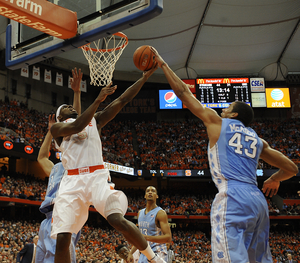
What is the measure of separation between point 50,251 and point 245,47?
2387 centimetres

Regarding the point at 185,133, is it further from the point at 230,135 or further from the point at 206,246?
the point at 230,135

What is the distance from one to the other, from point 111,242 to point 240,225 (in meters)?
16.7

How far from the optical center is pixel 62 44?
561cm

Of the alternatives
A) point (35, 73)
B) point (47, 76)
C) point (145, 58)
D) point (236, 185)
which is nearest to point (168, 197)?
point (47, 76)

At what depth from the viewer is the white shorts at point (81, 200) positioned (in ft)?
11.6

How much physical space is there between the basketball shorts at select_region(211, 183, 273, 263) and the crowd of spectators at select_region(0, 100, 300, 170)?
1949cm

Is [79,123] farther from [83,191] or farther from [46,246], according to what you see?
[46,246]

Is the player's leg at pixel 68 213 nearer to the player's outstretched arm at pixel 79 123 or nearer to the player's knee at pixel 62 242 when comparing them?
the player's knee at pixel 62 242

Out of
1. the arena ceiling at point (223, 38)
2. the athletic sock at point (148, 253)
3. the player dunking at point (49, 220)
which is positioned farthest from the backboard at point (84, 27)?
the arena ceiling at point (223, 38)

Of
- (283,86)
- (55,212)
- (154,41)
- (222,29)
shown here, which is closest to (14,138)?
(154,41)

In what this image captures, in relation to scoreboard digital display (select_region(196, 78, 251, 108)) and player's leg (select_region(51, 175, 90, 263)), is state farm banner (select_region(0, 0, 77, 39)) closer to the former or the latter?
player's leg (select_region(51, 175, 90, 263))

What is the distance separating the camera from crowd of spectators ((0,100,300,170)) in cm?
2336

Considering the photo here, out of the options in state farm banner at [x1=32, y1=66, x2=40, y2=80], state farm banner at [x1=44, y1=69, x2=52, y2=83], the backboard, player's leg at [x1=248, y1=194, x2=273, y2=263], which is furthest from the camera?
state farm banner at [x1=44, y1=69, x2=52, y2=83]

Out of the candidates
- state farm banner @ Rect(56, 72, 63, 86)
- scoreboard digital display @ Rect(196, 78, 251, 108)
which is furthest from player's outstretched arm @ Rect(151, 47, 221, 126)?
state farm banner @ Rect(56, 72, 63, 86)
